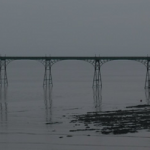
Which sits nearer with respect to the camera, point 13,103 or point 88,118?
point 88,118

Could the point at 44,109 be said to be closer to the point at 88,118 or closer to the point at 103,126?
the point at 88,118

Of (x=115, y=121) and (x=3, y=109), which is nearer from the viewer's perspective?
Result: (x=115, y=121)

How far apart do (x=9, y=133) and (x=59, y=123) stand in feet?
15.1

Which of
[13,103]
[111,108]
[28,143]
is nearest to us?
[28,143]

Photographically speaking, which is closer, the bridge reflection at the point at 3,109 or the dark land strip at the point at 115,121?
the dark land strip at the point at 115,121

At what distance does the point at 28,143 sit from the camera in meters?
27.0

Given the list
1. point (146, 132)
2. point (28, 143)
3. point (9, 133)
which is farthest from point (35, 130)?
point (146, 132)

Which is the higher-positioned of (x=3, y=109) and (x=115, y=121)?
(x=3, y=109)

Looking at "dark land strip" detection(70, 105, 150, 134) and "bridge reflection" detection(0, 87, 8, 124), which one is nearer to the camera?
"dark land strip" detection(70, 105, 150, 134)

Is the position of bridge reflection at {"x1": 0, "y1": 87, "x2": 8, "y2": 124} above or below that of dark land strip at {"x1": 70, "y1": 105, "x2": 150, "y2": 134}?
above

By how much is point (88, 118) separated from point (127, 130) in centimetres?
610

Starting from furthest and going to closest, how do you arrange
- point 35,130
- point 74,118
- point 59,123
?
point 74,118 < point 59,123 < point 35,130

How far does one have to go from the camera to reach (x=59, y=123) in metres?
33.7

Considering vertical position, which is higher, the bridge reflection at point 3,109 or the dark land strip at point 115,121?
the bridge reflection at point 3,109
